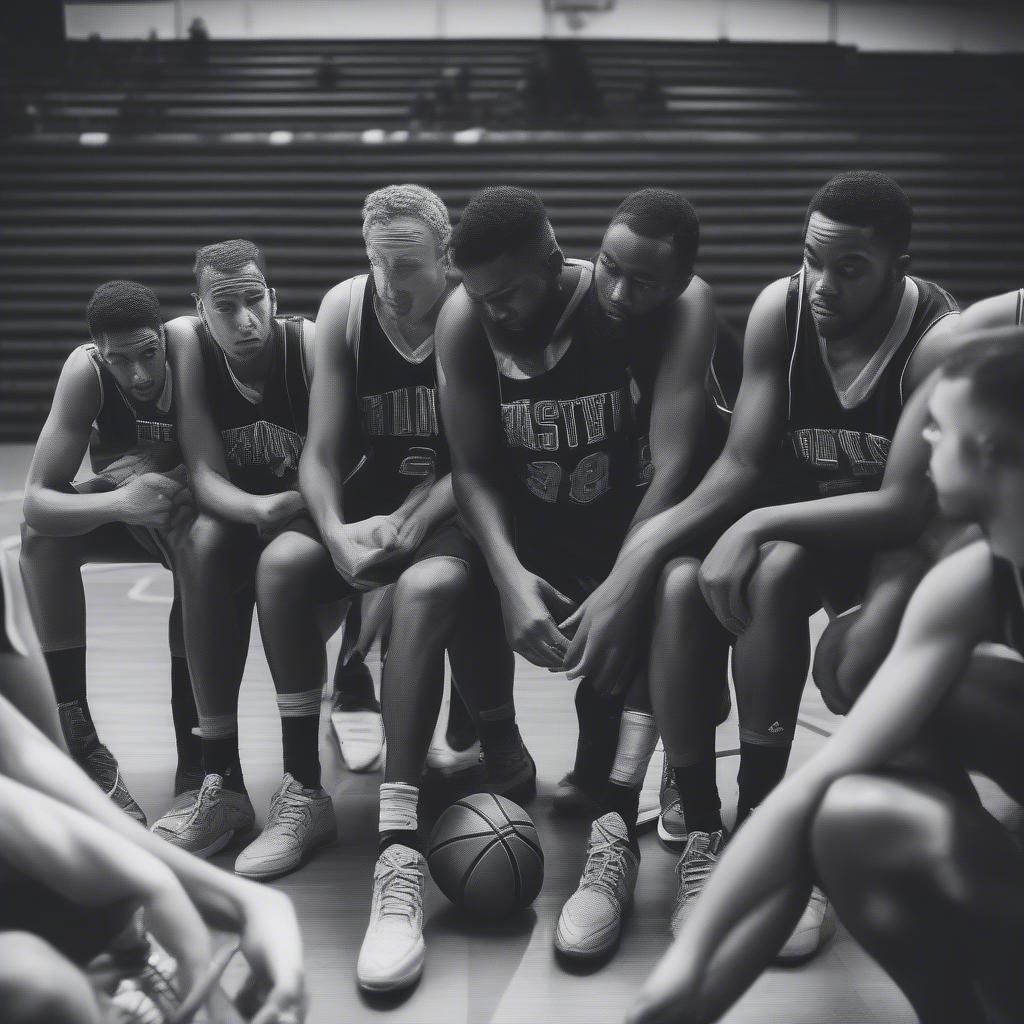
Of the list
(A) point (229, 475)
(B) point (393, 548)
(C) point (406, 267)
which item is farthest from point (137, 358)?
(B) point (393, 548)

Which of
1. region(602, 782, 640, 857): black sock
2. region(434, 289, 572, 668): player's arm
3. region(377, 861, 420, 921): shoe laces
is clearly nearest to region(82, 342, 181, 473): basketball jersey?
region(434, 289, 572, 668): player's arm

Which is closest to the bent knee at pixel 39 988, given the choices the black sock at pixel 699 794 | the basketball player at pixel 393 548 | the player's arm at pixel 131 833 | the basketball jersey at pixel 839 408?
the player's arm at pixel 131 833

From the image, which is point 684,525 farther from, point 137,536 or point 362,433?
point 137,536

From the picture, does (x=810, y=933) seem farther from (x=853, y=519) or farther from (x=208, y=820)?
(x=208, y=820)

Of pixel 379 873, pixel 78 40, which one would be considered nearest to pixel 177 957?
pixel 379 873

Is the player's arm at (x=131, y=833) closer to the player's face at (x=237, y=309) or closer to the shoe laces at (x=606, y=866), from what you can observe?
the shoe laces at (x=606, y=866)

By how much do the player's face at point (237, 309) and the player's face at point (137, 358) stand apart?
129mm

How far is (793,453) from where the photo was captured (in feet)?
7.43

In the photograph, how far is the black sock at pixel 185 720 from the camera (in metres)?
2.57

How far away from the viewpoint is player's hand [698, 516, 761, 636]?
193 centimetres

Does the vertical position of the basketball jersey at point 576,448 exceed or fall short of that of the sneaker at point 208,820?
it exceeds it

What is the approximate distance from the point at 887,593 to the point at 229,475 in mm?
1441

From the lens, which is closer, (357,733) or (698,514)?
(698,514)

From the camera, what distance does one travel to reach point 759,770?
2018mm
